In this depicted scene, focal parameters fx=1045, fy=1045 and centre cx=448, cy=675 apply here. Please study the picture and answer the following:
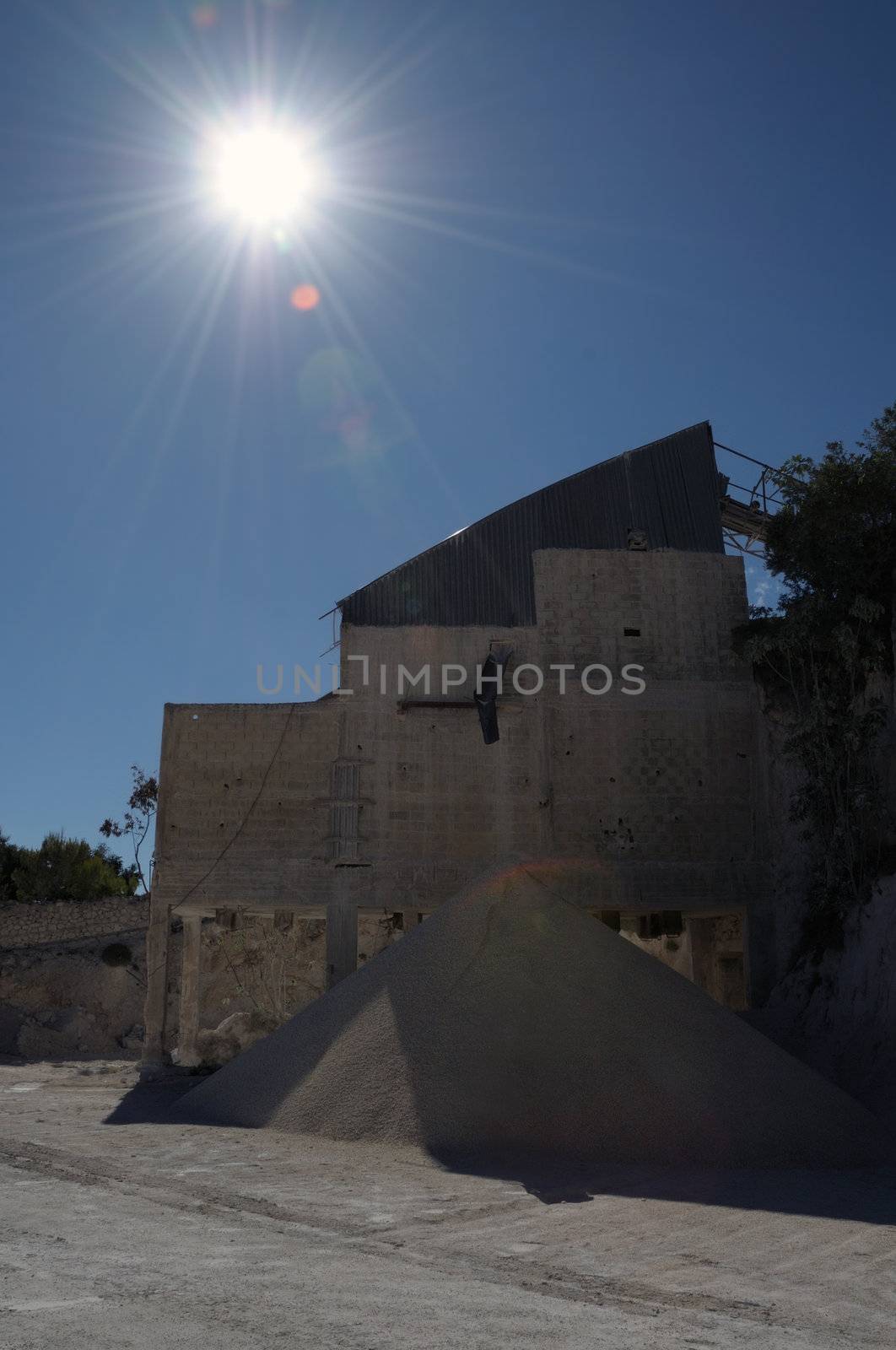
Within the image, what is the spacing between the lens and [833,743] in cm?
1819

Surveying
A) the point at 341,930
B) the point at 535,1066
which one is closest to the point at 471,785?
the point at 341,930

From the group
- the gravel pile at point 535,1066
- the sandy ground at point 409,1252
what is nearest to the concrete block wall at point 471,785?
the gravel pile at point 535,1066

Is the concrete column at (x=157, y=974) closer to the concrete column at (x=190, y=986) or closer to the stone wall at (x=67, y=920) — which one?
the concrete column at (x=190, y=986)

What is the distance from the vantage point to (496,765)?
67.1 ft

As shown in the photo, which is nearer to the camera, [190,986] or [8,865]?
[190,986]

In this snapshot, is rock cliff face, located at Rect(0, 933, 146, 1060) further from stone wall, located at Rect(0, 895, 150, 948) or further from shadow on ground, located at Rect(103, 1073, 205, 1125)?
shadow on ground, located at Rect(103, 1073, 205, 1125)

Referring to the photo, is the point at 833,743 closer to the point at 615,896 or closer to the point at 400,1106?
the point at 615,896

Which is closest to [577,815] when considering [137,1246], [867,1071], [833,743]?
[833,743]

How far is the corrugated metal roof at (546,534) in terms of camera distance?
2167 centimetres

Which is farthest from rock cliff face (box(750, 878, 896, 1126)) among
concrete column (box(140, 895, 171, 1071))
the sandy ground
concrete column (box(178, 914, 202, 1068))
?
concrete column (box(178, 914, 202, 1068))

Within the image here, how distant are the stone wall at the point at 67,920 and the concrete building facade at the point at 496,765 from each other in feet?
32.5

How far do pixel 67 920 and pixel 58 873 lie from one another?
641 centimetres

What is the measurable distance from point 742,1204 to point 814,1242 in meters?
1.31

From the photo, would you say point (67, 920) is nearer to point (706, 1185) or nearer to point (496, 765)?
point (496, 765)
